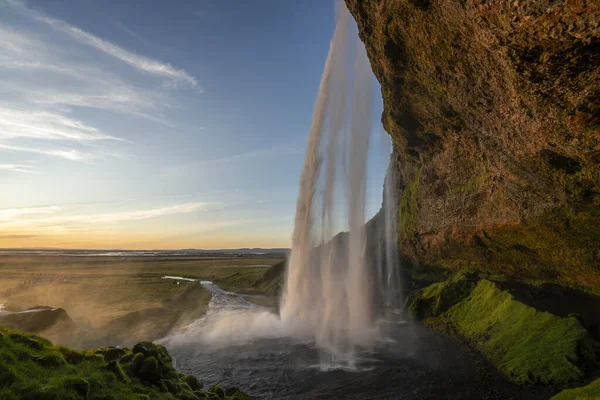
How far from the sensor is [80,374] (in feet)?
38.4

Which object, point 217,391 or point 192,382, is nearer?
point 217,391

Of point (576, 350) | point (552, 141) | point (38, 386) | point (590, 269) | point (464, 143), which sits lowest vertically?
point (576, 350)

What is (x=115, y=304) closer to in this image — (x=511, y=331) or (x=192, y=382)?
(x=192, y=382)

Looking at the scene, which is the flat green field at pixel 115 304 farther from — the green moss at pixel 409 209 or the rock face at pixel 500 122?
the rock face at pixel 500 122

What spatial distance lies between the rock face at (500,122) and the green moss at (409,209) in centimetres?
190

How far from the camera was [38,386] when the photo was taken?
995cm

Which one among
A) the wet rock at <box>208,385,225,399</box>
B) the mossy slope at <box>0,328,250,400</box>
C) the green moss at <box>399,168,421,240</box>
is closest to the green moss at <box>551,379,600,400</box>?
the mossy slope at <box>0,328,250,400</box>

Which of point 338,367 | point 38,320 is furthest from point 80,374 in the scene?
point 38,320

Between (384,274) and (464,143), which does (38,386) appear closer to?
(464,143)

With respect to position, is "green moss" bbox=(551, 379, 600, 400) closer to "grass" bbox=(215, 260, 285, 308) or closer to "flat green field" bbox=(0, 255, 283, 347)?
"flat green field" bbox=(0, 255, 283, 347)

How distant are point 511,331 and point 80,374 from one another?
87.5 ft

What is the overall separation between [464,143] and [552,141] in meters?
12.7

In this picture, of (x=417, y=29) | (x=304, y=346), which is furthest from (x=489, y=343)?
(x=417, y=29)

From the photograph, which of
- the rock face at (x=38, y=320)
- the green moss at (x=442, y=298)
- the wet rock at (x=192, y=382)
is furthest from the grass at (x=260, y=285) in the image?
the wet rock at (x=192, y=382)
